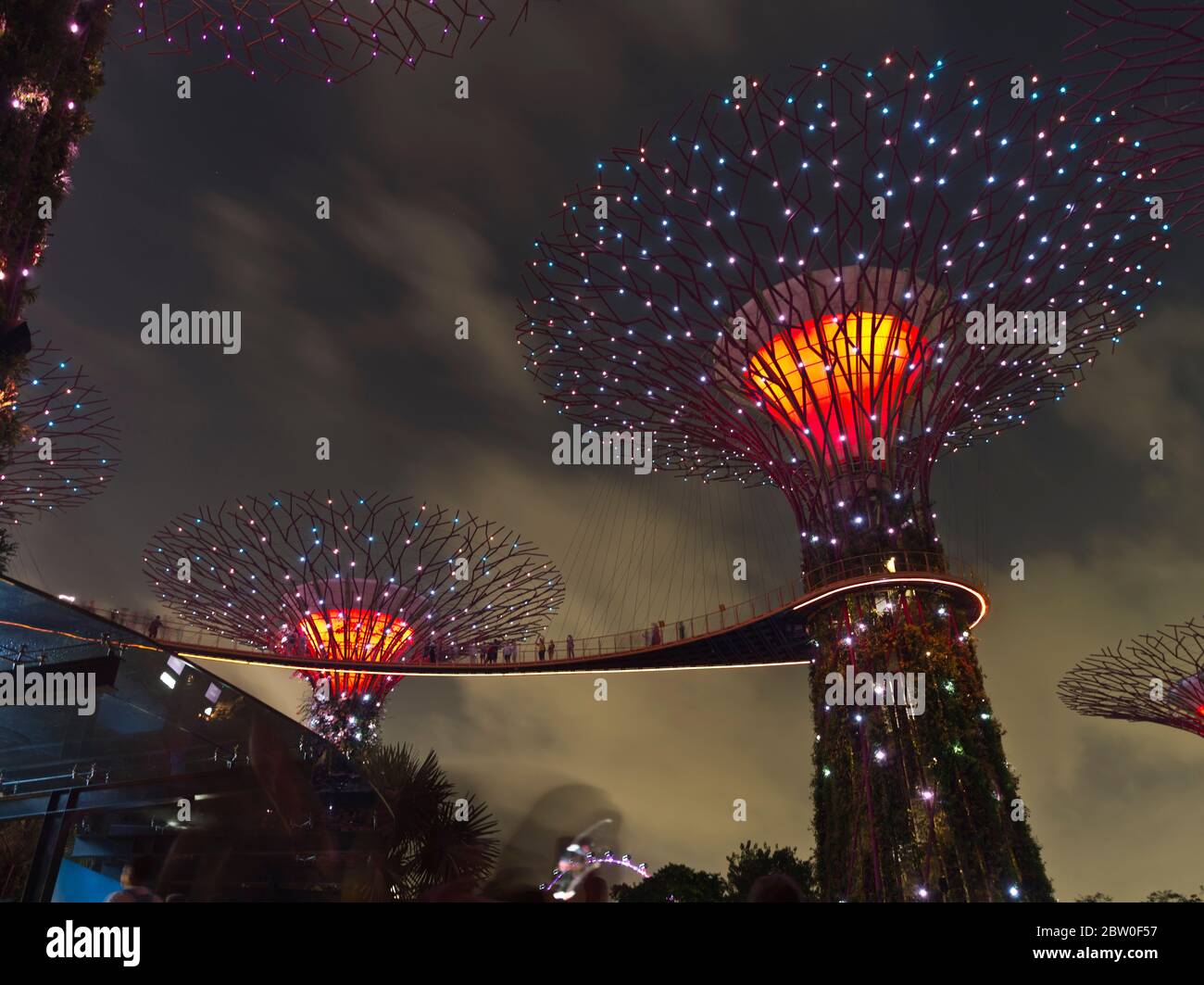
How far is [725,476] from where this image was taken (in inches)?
932

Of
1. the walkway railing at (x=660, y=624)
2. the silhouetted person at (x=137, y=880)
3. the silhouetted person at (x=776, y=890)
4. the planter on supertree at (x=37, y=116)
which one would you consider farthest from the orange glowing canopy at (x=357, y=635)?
the silhouetted person at (x=776, y=890)

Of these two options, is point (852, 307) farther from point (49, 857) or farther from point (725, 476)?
point (49, 857)

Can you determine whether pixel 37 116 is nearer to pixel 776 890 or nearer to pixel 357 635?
pixel 776 890

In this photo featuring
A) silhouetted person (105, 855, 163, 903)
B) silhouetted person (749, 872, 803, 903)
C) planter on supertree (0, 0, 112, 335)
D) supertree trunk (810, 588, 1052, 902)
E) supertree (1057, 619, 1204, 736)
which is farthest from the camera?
supertree (1057, 619, 1204, 736)

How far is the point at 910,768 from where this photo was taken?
15547 mm

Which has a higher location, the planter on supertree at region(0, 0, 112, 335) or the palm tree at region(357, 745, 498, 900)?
the planter on supertree at region(0, 0, 112, 335)

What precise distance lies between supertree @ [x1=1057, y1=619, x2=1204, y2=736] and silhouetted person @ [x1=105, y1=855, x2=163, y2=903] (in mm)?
28071

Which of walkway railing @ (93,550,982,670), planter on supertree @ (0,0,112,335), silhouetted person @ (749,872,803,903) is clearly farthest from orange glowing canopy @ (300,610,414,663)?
silhouetted person @ (749,872,803,903)

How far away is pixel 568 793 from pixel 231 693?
491 inches

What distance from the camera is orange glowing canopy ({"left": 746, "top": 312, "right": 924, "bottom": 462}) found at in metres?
17.4

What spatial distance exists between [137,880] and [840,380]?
15908mm

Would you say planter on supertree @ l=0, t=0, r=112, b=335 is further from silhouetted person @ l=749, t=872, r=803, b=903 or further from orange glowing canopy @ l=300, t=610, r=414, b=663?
orange glowing canopy @ l=300, t=610, r=414, b=663

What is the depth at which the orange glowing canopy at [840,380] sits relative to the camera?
17.4m
